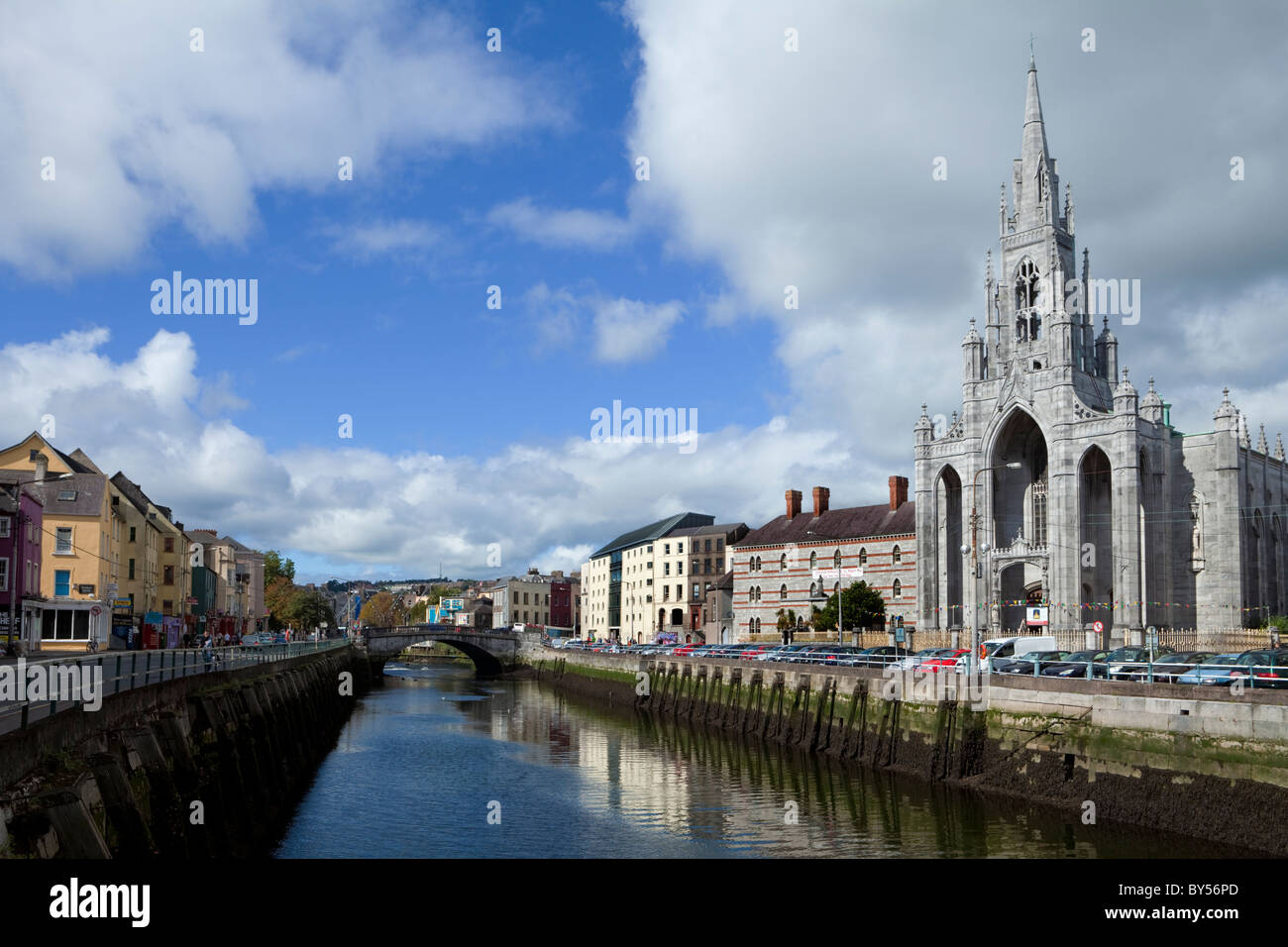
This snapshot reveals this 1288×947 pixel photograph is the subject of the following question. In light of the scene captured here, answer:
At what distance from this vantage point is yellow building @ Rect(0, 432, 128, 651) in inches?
2251

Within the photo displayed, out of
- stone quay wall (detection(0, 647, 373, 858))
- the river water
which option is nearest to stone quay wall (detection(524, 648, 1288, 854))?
the river water

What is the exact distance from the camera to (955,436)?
259 feet

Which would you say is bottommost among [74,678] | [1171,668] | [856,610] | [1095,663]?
[856,610]

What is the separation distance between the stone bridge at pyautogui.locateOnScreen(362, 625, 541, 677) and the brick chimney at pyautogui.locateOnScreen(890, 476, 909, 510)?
140 feet

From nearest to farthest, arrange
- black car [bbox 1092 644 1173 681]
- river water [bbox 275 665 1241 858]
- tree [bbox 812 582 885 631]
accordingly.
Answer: river water [bbox 275 665 1241 858]
black car [bbox 1092 644 1173 681]
tree [bbox 812 582 885 631]

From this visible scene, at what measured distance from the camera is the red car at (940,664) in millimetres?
37934

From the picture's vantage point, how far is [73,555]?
5900cm

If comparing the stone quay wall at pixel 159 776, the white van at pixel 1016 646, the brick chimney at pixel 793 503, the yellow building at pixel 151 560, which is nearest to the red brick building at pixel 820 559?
the brick chimney at pixel 793 503

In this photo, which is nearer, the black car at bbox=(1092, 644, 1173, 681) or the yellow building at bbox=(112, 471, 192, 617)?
the black car at bbox=(1092, 644, 1173, 681)

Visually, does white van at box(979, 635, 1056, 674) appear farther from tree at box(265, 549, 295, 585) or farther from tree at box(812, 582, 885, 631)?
tree at box(265, 549, 295, 585)

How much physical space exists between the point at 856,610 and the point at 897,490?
19.1 meters

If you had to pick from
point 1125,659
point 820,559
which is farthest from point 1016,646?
point 820,559

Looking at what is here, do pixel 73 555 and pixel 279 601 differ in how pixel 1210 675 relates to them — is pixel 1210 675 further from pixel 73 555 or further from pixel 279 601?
pixel 279 601

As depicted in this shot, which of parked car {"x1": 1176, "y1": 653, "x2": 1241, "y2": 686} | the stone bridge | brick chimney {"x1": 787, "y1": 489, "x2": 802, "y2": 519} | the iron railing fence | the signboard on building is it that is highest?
brick chimney {"x1": 787, "y1": 489, "x2": 802, "y2": 519}
